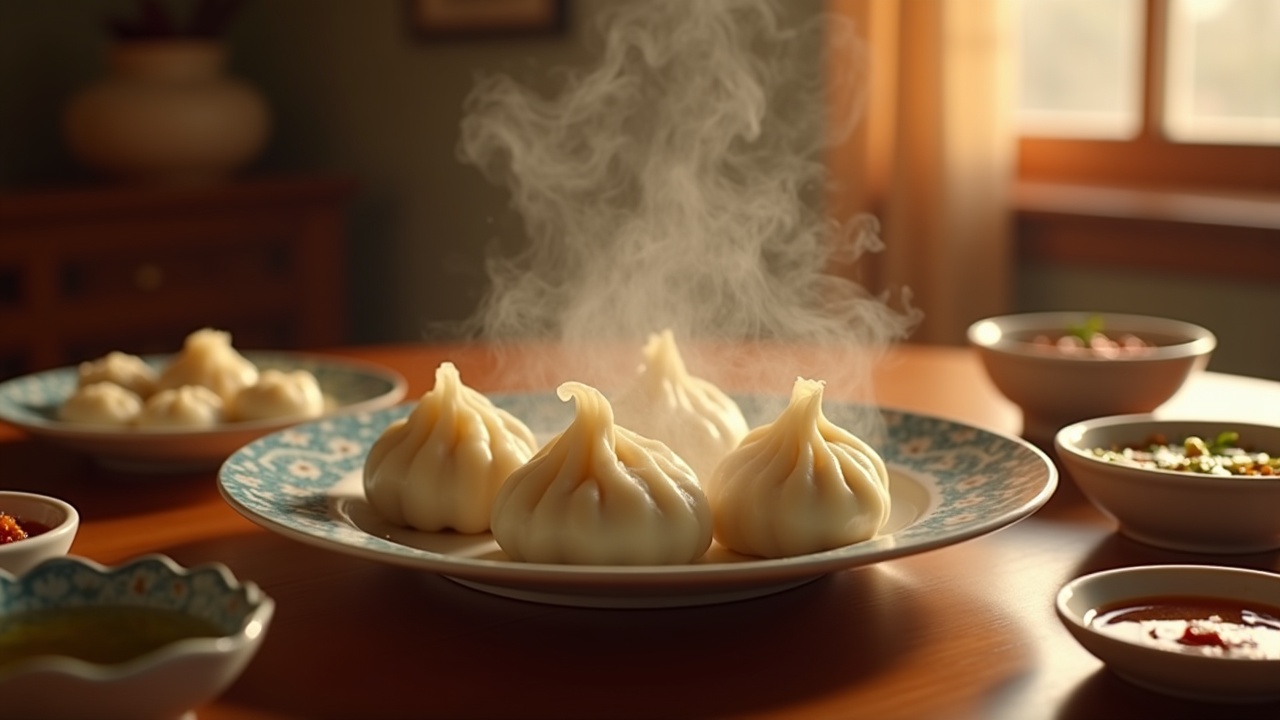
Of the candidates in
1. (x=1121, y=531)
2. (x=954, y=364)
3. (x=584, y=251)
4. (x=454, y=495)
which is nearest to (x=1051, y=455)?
(x=1121, y=531)

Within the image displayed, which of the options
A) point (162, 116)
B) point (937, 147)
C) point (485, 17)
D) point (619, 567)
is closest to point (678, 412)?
A: point (619, 567)

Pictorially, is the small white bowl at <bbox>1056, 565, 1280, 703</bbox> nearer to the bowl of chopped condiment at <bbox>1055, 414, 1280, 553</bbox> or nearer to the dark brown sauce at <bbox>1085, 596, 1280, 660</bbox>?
the dark brown sauce at <bbox>1085, 596, 1280, 660</bbox>

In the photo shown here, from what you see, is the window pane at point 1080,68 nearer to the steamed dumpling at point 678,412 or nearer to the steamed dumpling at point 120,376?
the steamed dumpling at point 678,412

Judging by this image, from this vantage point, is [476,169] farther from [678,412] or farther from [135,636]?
[135,636]

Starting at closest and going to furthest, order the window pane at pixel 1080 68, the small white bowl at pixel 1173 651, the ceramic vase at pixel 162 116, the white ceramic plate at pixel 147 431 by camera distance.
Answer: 1. the small white bowl at pixel 1173 651
2. the white ceramic plate at pixel 147 431
3. the window pane at pixel 1080 68
4. the ceramic vase at pixel 162 116

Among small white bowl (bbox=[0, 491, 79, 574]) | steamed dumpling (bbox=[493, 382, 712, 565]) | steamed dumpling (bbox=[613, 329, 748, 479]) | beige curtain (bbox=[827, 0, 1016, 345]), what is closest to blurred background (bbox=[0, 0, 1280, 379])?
beige curtain (bbox=[827, 0, 1016, 345])

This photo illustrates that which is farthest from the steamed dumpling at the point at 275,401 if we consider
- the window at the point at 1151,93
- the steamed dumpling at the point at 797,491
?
the window at the point at 1151,93

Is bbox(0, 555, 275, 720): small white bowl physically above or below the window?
below
